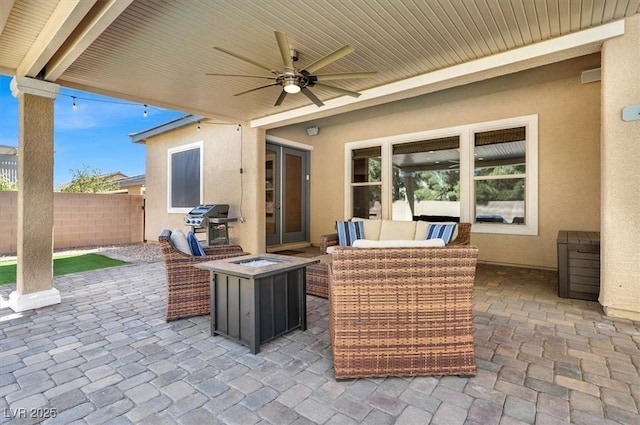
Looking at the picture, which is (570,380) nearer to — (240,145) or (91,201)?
(240,145)

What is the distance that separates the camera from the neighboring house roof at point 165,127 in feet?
25.4

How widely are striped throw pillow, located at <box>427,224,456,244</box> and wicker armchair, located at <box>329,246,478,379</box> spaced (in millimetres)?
2169

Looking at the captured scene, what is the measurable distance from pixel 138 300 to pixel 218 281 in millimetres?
1729

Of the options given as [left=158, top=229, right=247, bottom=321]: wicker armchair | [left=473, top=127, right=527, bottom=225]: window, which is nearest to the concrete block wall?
[left=158, top=229, right=247, bottom=321]: wicker armchair

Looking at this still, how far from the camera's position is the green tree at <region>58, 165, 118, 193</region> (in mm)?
14609

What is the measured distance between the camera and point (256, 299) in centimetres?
256

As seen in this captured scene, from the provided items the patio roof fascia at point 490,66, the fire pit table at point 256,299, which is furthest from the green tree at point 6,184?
the fire pit table at point 256,299

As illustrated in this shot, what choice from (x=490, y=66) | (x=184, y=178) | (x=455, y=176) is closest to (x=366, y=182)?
(x=455, y=176)

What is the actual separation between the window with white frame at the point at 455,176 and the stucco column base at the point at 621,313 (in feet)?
8.13

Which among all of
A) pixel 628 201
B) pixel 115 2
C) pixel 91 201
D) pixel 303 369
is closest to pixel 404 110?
pixel 628 201

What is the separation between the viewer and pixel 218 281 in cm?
290

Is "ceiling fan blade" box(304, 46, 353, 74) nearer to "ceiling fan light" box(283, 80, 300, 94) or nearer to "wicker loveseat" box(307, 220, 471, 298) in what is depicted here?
"ceiling fan light" box(283, 80, 300, 94)

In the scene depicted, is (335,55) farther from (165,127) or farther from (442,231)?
(165,127)

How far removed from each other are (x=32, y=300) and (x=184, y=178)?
5.43 meters
